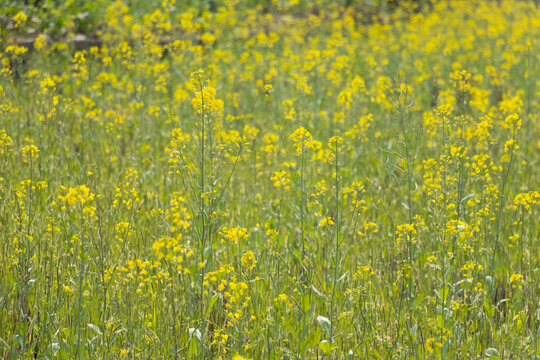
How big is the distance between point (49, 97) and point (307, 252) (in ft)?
9.24

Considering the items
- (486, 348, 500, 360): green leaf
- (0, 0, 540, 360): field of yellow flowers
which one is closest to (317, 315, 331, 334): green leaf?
(0, 0, 540, 360): field of yellow flowers

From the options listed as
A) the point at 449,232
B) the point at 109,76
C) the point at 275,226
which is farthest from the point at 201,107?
the point at 109,76

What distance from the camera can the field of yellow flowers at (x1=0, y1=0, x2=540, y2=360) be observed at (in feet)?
8.50

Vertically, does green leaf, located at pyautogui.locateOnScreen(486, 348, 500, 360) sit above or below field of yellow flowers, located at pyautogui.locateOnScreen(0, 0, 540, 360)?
below

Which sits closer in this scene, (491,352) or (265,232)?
(491,352)

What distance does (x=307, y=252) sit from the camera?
11.0ft

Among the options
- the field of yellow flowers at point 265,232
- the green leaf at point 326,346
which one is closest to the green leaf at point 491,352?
the field of yellow flowers at point 265,232

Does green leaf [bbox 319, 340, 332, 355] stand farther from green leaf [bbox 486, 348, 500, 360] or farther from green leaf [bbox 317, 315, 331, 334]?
green leaf [bbox 486, 348, 500, 360]

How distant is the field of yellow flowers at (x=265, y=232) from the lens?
102 inches

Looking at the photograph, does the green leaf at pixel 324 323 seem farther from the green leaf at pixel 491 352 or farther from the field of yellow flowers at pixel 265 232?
the green leaf at pixel 491 352

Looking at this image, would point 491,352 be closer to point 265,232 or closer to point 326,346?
point 326,346

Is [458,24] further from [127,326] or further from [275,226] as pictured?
[127,326]

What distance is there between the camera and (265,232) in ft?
11.7

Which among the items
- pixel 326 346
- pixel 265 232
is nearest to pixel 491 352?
pixel 326 346
